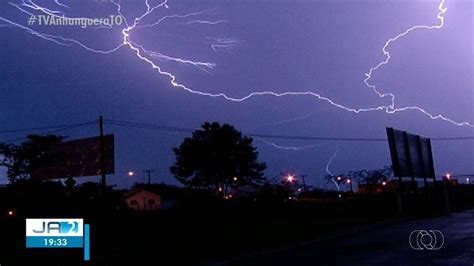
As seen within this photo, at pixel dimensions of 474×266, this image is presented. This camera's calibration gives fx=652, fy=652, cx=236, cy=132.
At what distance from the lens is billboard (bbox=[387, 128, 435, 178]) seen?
34750 millimetres

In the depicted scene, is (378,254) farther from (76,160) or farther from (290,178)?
(290,178)

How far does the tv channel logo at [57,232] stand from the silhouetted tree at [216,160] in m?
54.7

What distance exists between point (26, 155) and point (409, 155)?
27.7 m

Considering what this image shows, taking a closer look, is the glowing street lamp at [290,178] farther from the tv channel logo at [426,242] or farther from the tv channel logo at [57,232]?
the tv channel logo at [57,232]

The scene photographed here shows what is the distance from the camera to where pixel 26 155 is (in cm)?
4825

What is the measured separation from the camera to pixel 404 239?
1675 centimetres

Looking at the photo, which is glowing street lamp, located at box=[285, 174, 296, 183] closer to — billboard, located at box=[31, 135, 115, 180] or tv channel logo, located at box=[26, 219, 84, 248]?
billboard, located at box=[31, 135, 115, 180]

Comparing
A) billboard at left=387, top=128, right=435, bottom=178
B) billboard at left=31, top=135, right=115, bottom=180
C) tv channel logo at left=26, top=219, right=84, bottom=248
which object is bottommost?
tv channel logo at left=26, top=219, right=84, bottom=248

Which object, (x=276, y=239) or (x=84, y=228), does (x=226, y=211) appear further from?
(x=84, y=228)

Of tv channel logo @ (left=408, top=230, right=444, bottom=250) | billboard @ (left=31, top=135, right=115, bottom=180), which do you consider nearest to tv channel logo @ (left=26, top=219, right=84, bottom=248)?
tv channel logo @ (left=408, top=230, right=444, bottom=250)

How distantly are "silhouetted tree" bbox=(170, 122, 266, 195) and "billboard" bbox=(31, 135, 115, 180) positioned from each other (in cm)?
1866

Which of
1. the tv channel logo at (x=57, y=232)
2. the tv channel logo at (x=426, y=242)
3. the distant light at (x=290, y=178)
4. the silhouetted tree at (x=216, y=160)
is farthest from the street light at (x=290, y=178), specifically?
the tv channel logo at (x=57, y=232)

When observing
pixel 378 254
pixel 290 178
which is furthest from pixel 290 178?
pixel 378 254

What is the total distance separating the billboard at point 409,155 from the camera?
34.8m
